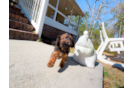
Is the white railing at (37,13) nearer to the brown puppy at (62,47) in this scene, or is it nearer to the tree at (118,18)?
the brown puppy at (62,47)

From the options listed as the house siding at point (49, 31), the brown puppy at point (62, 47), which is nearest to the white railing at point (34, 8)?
the house siding at point (49, 31)

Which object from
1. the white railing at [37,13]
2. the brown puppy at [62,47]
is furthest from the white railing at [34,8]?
the brown puppy at [62,47]

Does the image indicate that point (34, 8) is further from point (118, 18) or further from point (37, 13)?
point (118, 18)

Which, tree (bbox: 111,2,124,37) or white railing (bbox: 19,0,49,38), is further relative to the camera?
tree (bbox: 111,2,124,37)

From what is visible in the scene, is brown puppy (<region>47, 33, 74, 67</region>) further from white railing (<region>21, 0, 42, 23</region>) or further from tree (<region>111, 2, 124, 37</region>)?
tree (<region>111, 2, 124, 37</region>)

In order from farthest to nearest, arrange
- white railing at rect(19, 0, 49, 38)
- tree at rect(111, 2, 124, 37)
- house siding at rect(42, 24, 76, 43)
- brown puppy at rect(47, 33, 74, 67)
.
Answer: tree at rect(111, 2, 124, 37) < house siding at rect(42, 24, 76, 43) < white railing at rect(19, 0, 49, 38) < brown puppy at rect(47, 33, 74, 67)

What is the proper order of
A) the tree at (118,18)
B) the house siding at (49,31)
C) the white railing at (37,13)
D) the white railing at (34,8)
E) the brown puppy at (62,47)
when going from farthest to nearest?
1. the tree at (118,18)
2. the house siding at (49,31)
3. the white railing at (34,8)
4. the white railing at (37,13)
5. the brown puppy at (62,47)

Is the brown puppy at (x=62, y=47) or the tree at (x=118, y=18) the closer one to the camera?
the brown puppy at (x=62, y=47)

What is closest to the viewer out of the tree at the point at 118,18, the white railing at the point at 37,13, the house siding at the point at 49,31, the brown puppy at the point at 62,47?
the brown puppy at the point at 62,47

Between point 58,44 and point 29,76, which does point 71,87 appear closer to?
point 29,76

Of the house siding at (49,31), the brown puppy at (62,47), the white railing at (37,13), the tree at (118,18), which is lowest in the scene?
the brown puppy at (62,47)

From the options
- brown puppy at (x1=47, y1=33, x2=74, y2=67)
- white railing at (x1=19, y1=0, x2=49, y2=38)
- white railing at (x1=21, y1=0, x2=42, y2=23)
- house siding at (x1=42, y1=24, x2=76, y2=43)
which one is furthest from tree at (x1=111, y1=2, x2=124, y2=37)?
brown puppy at (x1=47, y1=33, x2=74, y2=67)

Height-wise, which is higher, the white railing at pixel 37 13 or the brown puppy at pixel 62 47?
the white railing at pixel 37 13
